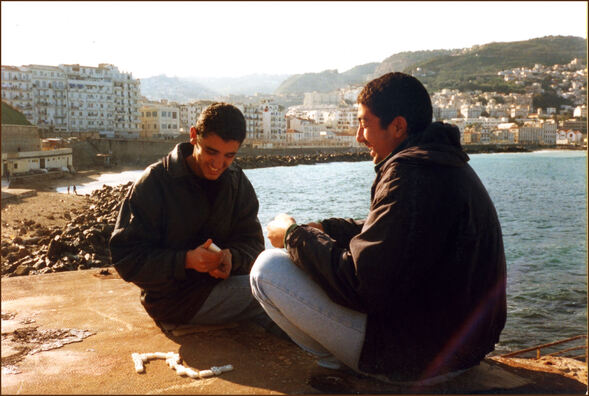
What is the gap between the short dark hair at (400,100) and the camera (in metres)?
2.16

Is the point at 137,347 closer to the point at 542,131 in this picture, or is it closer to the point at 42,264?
the point at 42,264

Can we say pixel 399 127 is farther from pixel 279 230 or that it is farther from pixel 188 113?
pixel 188 113

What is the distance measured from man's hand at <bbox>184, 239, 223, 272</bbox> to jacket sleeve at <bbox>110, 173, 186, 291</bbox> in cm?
3

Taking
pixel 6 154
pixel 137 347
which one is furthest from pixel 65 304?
pixel 6 154

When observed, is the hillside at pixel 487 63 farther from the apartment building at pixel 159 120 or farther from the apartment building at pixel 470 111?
the apartment building at pixel 159 120

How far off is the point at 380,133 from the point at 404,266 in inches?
22.8

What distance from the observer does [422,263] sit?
1.95m

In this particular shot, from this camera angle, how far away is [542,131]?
357ft

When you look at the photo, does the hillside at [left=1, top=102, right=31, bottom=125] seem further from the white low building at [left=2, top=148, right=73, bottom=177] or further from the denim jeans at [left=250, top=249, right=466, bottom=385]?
the denim jeans at [left=250, top=249, right=466, bottom=385]

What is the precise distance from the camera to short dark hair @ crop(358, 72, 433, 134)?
216 cm

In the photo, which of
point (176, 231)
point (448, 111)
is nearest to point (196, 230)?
point (176, 231)

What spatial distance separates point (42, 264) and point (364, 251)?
262 inches

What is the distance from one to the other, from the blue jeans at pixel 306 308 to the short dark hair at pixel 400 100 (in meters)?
0.73

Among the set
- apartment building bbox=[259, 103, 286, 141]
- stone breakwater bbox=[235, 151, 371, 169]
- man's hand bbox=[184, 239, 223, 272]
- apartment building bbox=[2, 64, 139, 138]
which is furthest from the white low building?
apartment building bbox=[259, 103, 286, 141]
